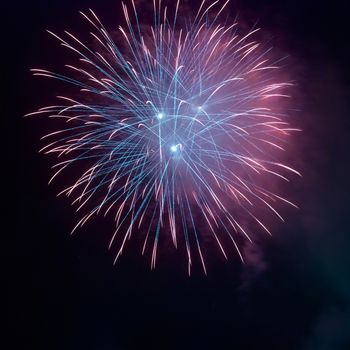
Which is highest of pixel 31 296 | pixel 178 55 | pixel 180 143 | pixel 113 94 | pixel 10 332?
pixel 178 55

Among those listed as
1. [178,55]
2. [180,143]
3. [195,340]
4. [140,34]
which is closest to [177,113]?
[180,143]

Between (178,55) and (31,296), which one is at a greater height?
(178,55)

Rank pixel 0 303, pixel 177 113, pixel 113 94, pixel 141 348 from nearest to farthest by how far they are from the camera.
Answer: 1. pixel 177 113
2. pixel 113 94
3. pixel 0 303
4. pixel 141 348

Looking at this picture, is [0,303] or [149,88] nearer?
[149,88]

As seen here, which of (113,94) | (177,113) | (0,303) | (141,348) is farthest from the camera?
(141,348)

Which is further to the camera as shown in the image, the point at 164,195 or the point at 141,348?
the point at 141,348

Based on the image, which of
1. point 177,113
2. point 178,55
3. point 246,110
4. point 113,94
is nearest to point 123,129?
point 113,94

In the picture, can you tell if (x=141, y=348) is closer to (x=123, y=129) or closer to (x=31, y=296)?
(x=31, y=296)

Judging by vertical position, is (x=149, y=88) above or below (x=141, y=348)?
above

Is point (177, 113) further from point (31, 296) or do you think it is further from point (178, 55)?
point (31, 296)
